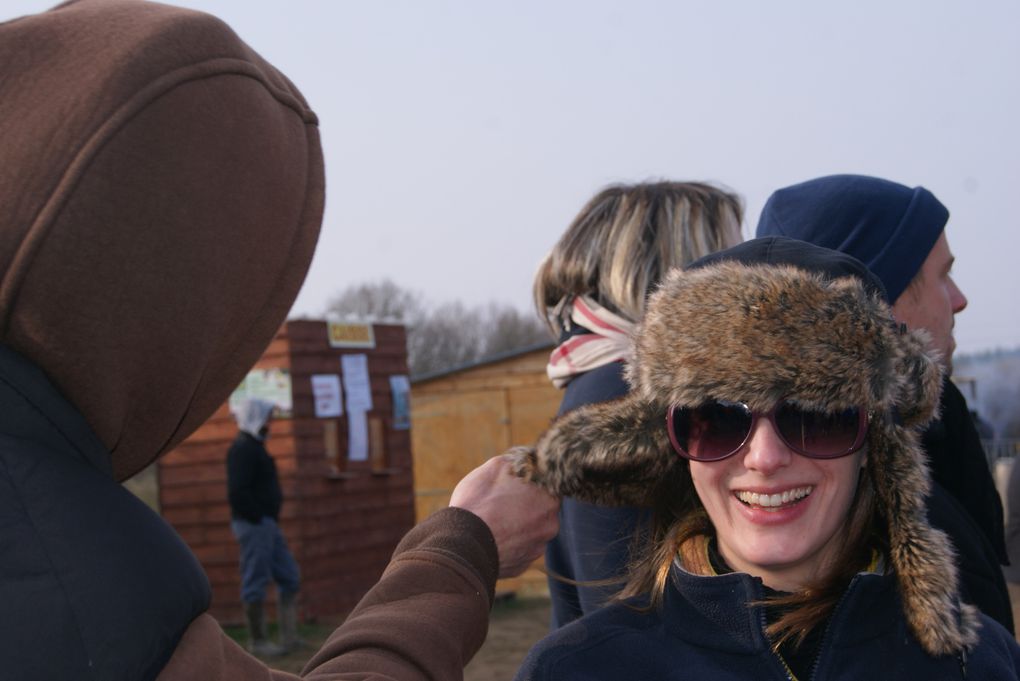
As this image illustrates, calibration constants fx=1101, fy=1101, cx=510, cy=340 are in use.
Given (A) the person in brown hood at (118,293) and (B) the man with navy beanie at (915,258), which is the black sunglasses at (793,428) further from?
(A) the person in brown hood at (118,293)

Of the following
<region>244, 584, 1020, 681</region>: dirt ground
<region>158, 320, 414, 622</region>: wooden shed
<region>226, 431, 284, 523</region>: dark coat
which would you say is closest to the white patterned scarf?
<region>244, 584, 1020, 681</region>: dirt ground

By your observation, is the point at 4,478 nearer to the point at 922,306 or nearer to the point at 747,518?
the point at 747,518

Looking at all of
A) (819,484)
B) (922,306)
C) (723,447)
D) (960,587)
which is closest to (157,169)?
(723,447)

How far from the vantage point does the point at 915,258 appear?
2.66 meters

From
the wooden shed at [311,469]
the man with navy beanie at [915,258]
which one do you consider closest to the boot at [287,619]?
the wooden shed at [311,469]

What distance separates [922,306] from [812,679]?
3.68 ft

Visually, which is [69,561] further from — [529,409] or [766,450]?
[529,409]

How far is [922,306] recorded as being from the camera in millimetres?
2695

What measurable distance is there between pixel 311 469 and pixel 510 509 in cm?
1074

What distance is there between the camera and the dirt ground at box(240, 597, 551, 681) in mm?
9766

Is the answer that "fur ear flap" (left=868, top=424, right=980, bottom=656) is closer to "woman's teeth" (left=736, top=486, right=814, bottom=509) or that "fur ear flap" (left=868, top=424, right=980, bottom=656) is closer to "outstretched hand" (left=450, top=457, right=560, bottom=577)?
"woman's teeth" (left=736, top=486, right=814, bottom=509)

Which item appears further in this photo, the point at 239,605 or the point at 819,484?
the point at 239,605

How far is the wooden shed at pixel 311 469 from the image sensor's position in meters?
12.1

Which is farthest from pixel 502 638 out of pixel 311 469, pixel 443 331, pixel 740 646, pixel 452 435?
pixel 443 331
